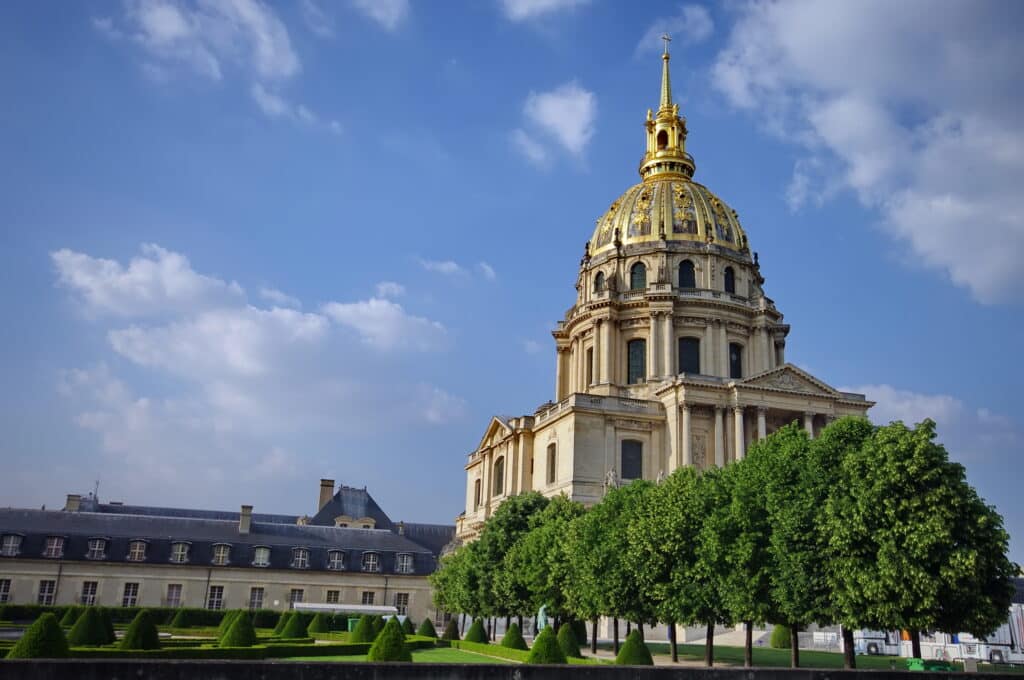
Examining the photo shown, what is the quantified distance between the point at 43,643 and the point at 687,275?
56219 mm

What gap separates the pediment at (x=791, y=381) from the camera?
2329 inches

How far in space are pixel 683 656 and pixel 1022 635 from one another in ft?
116

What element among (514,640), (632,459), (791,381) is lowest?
(514,640)

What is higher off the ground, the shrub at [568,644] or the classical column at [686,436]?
the classical column at [686,436]

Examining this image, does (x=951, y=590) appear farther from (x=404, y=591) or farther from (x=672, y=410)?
(x=404, y=591)

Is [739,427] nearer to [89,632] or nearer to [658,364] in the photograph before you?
[658,364]

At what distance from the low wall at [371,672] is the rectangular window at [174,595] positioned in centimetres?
4991

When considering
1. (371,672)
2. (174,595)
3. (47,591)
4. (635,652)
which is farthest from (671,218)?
(371,672)

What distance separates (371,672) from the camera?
14.3 metres

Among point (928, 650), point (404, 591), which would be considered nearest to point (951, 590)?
point (928, 650)

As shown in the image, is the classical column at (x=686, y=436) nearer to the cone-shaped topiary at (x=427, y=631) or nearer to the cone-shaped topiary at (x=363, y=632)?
the cone-shaped topiary at (x=427, y=631)

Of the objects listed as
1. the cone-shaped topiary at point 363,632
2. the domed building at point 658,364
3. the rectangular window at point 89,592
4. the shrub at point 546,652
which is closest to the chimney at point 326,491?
the domed building at point 658,364

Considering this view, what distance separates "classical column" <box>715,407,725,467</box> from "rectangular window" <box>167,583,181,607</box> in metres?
36.3

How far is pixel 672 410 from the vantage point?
59.1 m
